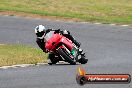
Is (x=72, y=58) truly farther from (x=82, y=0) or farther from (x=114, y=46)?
(x=82, y=0)

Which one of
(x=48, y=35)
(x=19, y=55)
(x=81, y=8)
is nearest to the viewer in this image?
(x=48, y=35)

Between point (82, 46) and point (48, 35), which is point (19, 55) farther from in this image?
point (82, 46)

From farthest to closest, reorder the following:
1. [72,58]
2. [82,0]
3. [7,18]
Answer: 1. [82,0]
2. [7,18]
3. [72,58]

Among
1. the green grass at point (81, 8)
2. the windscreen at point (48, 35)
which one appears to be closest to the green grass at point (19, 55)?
the windscreen at point (48, 35)

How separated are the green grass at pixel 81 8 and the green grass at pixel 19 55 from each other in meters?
9.48

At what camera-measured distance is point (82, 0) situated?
39375 millimetres

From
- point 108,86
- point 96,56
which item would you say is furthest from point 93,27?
point 108,86

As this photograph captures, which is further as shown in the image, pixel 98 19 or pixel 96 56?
pixel 98 19

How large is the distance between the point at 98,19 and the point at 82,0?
7703 mm

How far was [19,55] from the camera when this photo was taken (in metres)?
20.4

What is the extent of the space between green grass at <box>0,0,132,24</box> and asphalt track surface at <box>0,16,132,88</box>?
2.08m

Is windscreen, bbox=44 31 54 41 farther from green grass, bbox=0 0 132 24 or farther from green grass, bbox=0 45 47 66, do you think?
green grass, bbox=0 0 132 24

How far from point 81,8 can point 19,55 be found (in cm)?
1561

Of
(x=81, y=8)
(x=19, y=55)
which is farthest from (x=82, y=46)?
(x=81, y=8)
